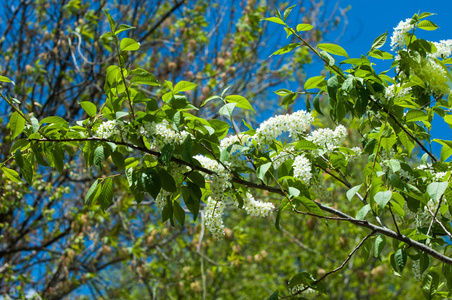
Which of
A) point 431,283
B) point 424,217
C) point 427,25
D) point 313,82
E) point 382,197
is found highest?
point 427,25

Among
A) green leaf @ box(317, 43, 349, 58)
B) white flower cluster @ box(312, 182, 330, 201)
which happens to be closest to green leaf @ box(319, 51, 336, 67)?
green leaf @ box(317, 43, 349, 58)

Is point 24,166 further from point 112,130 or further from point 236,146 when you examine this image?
point 236,146

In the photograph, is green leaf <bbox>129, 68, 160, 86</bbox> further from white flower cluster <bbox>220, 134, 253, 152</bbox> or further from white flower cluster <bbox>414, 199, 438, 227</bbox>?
white flower cluster <bbox>414, 199, 438, 227</bbox>

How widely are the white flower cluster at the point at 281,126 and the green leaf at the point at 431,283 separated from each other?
2.55ft

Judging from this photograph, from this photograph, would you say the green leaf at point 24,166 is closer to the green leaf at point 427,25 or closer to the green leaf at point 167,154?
the green leaf at point 167,154

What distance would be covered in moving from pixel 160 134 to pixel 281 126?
0.47 meters

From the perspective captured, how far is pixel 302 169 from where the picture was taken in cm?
167

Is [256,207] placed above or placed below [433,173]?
below

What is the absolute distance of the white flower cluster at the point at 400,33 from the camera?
1.86m

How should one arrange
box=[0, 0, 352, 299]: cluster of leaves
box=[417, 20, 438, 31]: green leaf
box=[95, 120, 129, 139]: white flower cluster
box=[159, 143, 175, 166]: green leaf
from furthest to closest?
box=[0, 0, 352, 299]: cluster of leaves → box=[417, 20, 438, 31]: green leaf → box=[95, 120, 129, 139]: white flower cluster → box=[159, 143, 175, 166]: green leaf

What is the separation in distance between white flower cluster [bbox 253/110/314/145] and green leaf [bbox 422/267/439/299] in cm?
Answer: 78

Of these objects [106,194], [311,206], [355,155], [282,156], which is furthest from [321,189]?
[106,194]

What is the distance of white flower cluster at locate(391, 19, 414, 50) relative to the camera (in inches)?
73.2

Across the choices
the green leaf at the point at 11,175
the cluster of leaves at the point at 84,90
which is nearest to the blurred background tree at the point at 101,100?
the cluster of leaves at the point at 84,90
